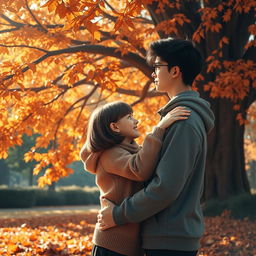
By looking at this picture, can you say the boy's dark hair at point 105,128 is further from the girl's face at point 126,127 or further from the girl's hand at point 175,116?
the girl's hand at point 175,116

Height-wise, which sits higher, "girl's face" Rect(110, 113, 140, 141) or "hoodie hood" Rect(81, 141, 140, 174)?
"girl's face" Rect(110, 113, 140, 141)

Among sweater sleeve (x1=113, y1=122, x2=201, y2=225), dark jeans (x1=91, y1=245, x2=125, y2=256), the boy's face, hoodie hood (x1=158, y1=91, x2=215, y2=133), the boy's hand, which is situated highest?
the boy's face

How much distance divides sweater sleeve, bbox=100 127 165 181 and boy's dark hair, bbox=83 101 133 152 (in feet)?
0.38

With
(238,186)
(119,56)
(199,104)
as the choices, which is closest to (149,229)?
(199,104)

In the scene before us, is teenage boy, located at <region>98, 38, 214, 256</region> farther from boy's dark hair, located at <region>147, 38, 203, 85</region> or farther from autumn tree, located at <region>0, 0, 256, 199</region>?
autumn tree, located at <region>0, 0, 256, 199</region>

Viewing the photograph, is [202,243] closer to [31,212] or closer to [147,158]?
[147,158]

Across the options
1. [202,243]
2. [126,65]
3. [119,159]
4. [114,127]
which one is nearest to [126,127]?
[114,127]

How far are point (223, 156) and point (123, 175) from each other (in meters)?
8.62

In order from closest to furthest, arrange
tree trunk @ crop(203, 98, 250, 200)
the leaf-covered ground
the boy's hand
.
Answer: the boy's hand, the leaf-covered ground, tree trunk @ crop(203, 98, 250, 200)

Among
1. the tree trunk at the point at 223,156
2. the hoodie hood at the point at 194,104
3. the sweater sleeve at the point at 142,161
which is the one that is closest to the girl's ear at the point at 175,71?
the hoodie hood at the point at 194,104

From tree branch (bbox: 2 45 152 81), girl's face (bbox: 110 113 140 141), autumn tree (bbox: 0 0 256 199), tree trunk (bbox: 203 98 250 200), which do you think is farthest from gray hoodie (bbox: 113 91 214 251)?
tree trunk (bbox: 203 98 250 200)

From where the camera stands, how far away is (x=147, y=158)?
7.14 feet

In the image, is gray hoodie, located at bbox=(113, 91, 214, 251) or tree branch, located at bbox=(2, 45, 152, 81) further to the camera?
tree branch, located at bbox=(2, 45, 152, 81)

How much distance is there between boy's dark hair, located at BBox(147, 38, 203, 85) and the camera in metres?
2.30
